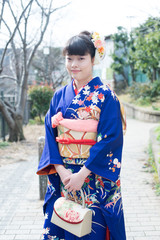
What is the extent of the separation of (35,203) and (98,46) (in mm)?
2698

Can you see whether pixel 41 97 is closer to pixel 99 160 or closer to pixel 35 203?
pixel 35 203

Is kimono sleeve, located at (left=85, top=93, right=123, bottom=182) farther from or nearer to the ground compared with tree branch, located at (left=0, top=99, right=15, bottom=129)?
farther from the ground

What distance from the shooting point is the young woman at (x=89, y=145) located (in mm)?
2047

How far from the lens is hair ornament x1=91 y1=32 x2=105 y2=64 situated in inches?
84.6

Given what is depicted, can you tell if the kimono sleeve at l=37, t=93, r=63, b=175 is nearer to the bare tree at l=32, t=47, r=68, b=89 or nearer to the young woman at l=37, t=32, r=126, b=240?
the young woman at l=37, t=32, r=126, b=240

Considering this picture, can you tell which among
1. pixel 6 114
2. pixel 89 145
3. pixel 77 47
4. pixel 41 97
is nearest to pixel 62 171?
pixel 89 145

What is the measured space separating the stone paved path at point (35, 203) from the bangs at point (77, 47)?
6.57 feet

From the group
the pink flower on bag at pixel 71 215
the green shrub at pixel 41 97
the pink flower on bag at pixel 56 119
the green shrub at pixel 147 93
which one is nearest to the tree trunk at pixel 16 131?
the green shrub at pixel 41 97

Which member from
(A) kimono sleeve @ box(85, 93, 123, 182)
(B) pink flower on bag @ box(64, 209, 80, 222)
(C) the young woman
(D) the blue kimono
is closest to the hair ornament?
(C) the young woman

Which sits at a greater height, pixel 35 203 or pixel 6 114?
pixel 6 114

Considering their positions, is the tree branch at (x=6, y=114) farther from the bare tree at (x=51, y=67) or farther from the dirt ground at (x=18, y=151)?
the bare tree at (x=51, y=67)

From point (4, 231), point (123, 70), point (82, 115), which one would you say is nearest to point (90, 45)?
point (82, 115)

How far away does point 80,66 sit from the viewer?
2.13m

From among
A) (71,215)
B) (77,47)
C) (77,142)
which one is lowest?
(71,215)
